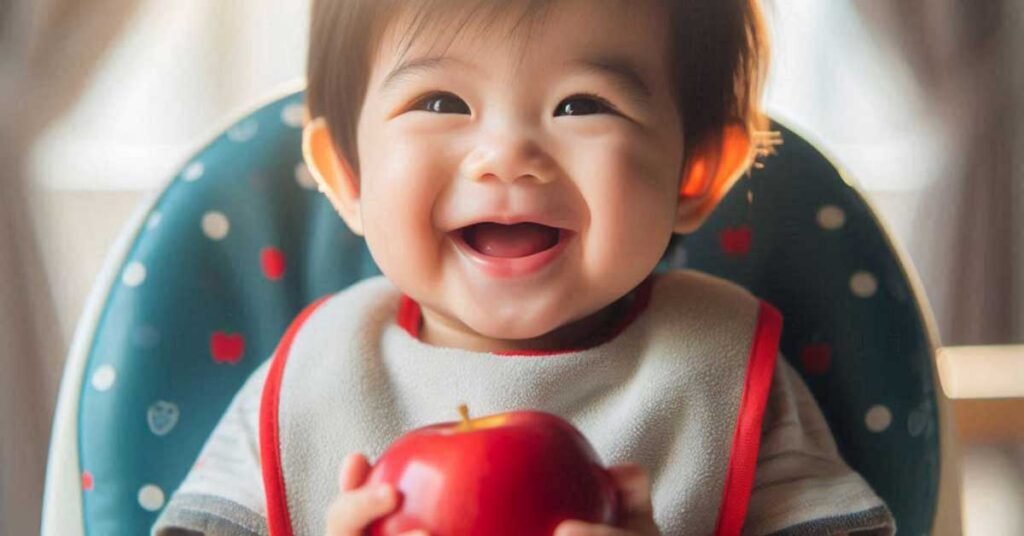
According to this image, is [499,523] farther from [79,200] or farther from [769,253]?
[79,200]

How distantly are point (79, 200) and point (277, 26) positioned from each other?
0.29 meters

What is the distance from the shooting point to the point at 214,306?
0.72m

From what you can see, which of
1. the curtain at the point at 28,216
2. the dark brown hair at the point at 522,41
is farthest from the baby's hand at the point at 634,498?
the curtain at the point at 28,216

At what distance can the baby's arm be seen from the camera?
1.93 feet

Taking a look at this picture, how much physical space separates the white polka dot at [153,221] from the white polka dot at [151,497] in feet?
0.58

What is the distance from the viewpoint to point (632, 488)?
46 centimetres

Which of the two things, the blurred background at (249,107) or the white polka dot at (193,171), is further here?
the blurred background at (249,107)

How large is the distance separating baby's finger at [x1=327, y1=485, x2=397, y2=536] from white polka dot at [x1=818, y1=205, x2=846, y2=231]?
420 mm

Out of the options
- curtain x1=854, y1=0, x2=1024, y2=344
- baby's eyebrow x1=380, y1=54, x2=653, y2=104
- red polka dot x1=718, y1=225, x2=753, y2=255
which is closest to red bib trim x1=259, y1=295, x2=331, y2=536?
baby's eyebrow x1=380, y1=54, x2=653, y2=104

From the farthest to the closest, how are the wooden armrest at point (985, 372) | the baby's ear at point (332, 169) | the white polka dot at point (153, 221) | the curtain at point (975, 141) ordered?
the curtain at point (975, 141)
the wooden armrest at point (985, 372)
the white polka dot at point (153, 221)
the baby's ear at point (332, 169)

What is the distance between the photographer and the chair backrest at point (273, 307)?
673 millimetres

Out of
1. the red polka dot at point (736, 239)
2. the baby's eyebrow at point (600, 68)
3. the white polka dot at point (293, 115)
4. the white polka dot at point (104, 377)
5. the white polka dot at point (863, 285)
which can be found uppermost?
the white polka dot at point (293, 115)

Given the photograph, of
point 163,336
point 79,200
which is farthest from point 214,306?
point 79,200

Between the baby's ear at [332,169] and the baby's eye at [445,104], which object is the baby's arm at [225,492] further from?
the baby's eye at [445,104]
